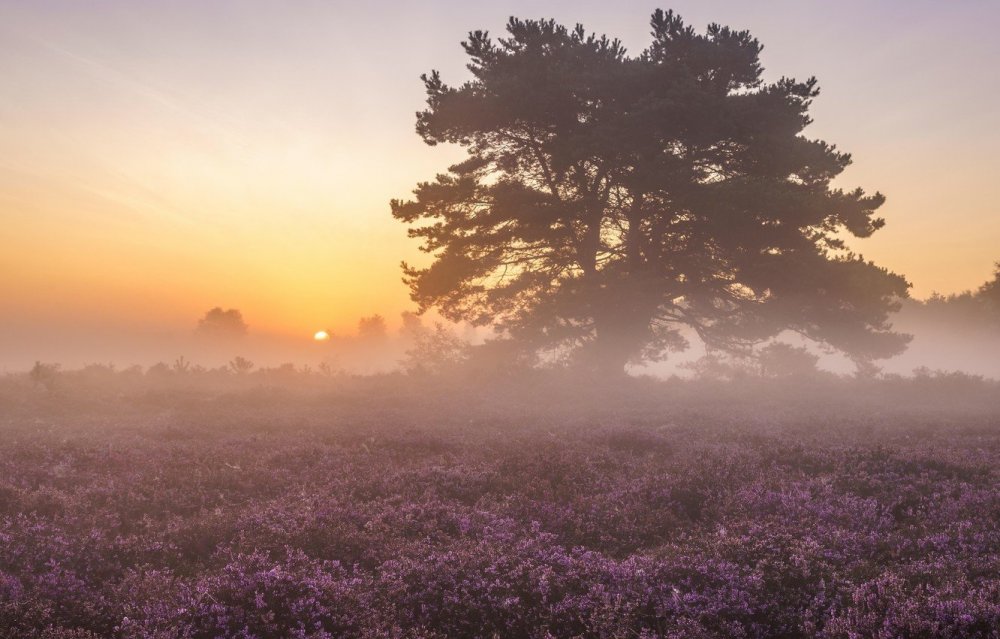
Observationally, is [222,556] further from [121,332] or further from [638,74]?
[121,332]

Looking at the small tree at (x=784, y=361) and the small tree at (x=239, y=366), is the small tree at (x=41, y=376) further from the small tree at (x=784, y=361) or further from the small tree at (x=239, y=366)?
the small tree at (x=784, y=361)

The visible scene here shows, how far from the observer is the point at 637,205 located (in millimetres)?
22969

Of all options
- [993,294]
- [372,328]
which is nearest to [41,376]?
[993,294]

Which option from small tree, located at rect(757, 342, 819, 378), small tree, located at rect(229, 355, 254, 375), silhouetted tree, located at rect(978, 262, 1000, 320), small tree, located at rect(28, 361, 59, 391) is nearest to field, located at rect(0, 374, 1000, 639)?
small tree, located at rect(28, 361, 59, 391)

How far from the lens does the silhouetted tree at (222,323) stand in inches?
3159

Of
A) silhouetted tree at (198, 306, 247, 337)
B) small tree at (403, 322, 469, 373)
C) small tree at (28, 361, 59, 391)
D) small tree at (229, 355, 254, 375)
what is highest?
silhouetted tree at (198, 306, 247, 337)

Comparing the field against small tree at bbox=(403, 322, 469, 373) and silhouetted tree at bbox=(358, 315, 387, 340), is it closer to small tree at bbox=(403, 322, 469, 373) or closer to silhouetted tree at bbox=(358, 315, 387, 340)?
small tree at bbox=(403, 322, 469, 373)

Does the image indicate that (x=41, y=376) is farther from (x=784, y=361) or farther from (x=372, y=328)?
(x=372, y=328)

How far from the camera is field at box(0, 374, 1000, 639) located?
407cm

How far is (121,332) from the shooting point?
120000mm

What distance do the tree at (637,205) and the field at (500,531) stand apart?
31.1 ft

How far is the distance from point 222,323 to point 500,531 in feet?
277

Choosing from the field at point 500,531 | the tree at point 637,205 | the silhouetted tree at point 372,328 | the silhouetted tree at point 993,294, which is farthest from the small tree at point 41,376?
the silhouetted tree at point 372,328

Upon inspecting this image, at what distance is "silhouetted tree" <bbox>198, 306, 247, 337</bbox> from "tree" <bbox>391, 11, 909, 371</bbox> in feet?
218
